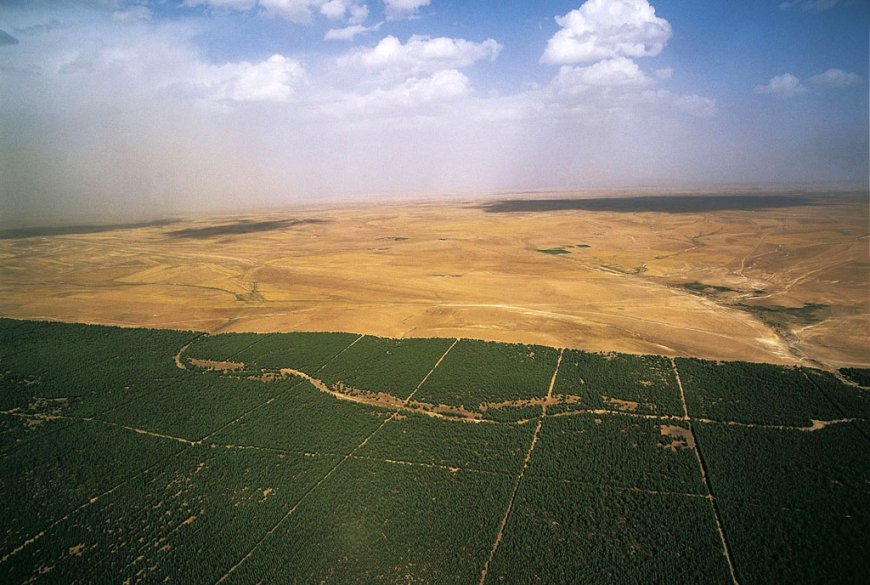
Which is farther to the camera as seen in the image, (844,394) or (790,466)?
(844,394)

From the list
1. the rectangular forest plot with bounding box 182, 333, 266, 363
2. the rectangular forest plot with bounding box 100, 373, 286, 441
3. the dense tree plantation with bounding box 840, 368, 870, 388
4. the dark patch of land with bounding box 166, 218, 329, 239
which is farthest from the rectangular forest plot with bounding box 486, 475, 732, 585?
the dark patch of land with bounding box 166, 218, 329, 239

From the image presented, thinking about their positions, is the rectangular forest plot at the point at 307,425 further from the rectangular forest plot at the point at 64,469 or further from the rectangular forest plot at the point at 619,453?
the rectangular forest plot at the point at 619,453

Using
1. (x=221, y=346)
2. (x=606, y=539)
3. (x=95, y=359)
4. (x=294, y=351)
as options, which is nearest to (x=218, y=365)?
(x=221, y=346)

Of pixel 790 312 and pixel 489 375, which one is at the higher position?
pixel 790 312

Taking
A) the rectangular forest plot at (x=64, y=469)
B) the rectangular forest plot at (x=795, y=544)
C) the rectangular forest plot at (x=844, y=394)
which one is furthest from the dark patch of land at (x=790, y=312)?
the rectangular forest plot at (x=64, y=469)

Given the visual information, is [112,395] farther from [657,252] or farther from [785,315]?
[657,252]

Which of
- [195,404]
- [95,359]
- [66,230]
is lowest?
[195,404]

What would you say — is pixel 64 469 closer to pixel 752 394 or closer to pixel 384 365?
pixel 384 365

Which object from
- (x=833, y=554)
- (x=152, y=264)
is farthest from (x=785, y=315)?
(x=152, y=264)
